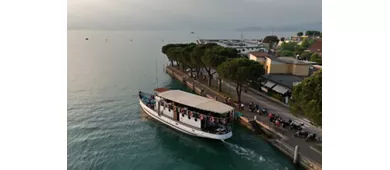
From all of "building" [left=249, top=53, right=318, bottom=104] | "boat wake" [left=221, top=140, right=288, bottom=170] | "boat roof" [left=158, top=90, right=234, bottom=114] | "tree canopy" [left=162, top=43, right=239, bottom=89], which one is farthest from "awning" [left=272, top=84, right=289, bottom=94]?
"boat wake" [left=221, top=140, right=288, bottom=170]

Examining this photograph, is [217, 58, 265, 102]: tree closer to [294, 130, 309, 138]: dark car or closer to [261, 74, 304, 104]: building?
[261, 74, 304, 104]: building

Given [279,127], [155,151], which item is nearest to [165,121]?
[155,151]

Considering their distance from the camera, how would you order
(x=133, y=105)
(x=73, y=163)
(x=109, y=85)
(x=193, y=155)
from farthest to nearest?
(x=109, y=85) → (x=133, y=105) → (x=193, y=155) → (x=73, y=163)

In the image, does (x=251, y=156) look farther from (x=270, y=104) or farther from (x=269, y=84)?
(x=269, y=84)

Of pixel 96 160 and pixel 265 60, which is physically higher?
pixel 265 60

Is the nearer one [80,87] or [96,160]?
[96,160]

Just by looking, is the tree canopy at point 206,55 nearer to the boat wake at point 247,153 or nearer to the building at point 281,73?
the building at point 281,73
